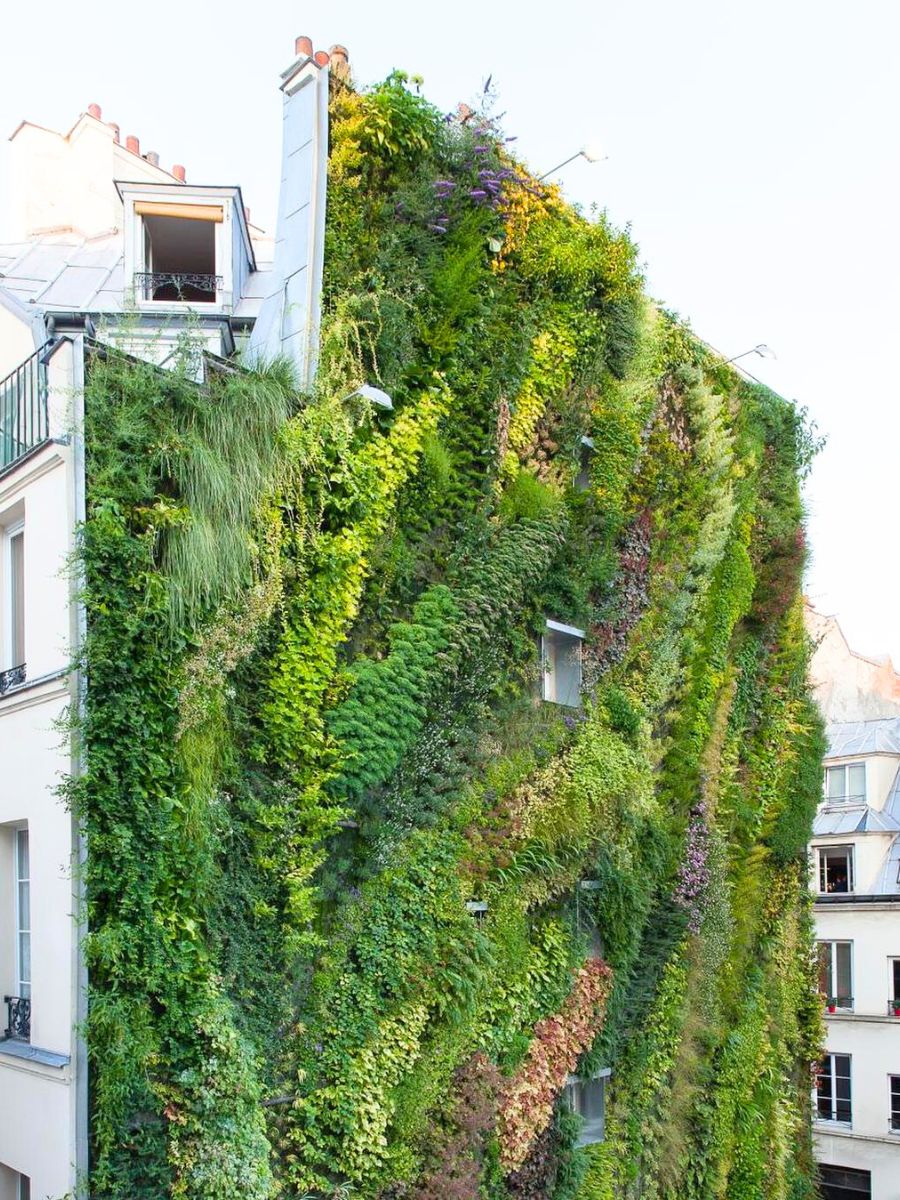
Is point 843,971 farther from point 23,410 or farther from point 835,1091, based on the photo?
point 23,410

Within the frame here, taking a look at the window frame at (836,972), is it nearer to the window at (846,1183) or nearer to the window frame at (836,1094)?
the window frame at (836,1094)

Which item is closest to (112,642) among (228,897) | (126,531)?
(126,531)

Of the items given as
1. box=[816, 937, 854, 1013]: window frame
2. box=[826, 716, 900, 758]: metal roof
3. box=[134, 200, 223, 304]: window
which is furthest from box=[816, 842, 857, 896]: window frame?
box=[134, 200, 223, 304]: window

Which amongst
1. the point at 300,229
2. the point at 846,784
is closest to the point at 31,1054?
the point at 300,229

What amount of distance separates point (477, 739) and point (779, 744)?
20.8 ft

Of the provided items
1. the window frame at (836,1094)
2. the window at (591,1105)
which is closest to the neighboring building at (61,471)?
the window at (591,1105)

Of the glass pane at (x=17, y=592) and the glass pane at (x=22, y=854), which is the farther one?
the glass pane at (x=17, y=592)

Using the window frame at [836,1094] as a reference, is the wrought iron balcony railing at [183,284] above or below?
above

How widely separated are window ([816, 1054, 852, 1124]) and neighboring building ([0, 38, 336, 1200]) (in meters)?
20.5

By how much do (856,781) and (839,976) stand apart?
14.8 ft

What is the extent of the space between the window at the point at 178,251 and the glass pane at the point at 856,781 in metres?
20.0

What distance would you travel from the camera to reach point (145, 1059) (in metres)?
7.63

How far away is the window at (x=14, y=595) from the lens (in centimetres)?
995

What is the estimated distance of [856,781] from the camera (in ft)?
92.1
